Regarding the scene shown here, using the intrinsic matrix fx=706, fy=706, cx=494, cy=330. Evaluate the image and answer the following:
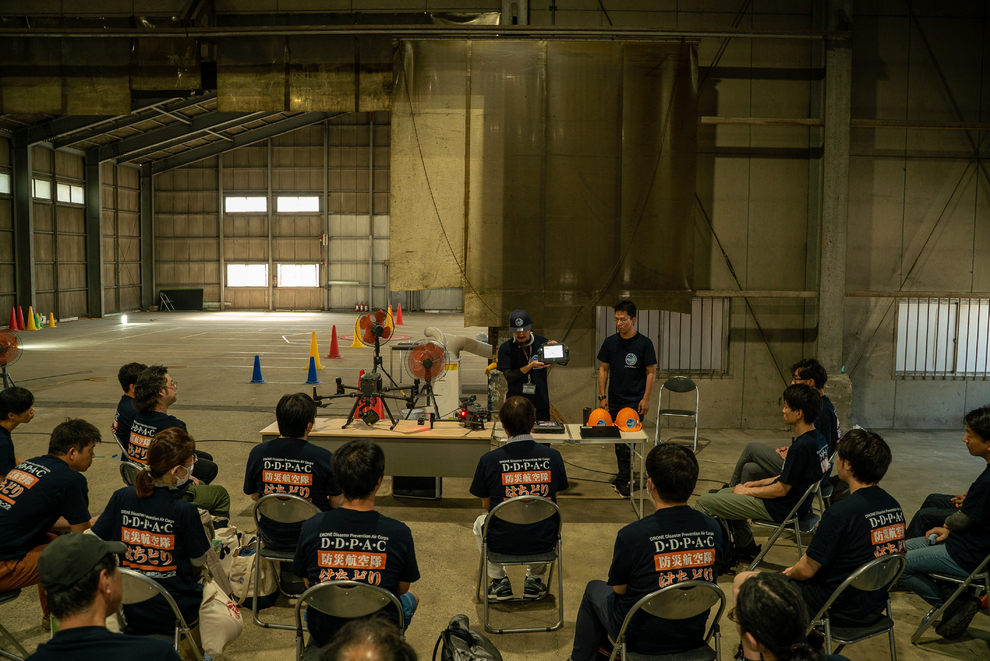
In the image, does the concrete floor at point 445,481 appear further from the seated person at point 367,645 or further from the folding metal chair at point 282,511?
the seated person at point 367,645

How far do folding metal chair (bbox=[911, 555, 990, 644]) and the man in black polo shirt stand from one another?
2.77 m

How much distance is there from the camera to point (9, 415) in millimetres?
4383

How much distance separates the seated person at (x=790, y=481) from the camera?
4.51 meters

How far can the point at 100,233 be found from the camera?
985 inches

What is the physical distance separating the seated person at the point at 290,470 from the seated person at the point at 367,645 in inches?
96.6

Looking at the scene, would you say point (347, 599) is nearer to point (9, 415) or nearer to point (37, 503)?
point (37, 503)

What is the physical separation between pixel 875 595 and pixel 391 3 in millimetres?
8711

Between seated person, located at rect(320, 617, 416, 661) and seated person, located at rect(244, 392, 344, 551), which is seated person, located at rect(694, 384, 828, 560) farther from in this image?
seated person, located at rect(320, 617, 416, 661)

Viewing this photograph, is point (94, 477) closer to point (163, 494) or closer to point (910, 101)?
point (163, 494)

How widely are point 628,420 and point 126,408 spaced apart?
3.96m

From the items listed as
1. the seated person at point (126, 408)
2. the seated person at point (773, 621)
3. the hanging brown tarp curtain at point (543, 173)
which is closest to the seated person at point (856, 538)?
the seated person at point (773, 621)

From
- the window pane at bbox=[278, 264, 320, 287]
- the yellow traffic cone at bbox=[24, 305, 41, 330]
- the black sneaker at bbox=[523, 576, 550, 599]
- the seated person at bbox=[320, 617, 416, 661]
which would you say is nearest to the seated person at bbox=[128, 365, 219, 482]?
the black sneaker at bbox=[523, 576, 550, 599]

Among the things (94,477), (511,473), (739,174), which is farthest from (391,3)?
(511,473)

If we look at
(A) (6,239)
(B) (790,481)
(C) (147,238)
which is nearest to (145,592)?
(B) (790,481)
